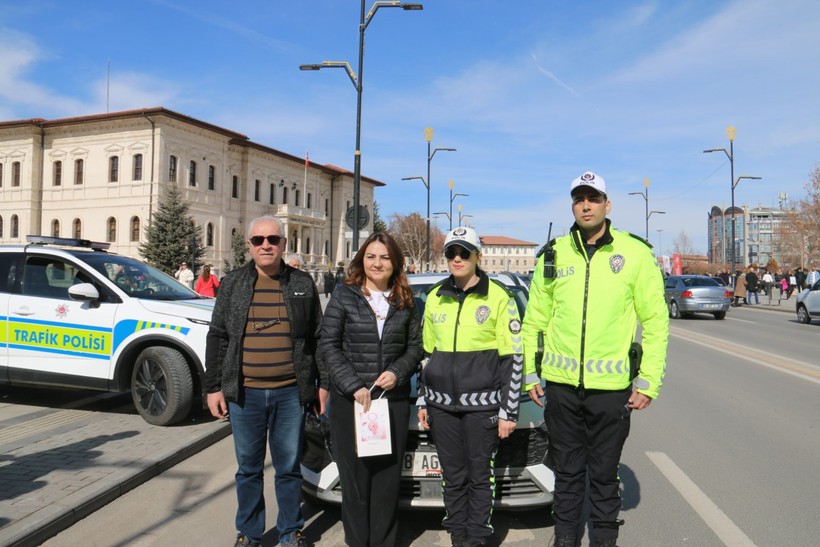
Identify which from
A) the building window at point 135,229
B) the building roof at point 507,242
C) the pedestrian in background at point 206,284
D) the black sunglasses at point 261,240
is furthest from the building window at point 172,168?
the building roof at point 507,242

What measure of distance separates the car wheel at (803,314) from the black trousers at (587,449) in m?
21.4

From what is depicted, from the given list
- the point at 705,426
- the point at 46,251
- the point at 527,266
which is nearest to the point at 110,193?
the point at 46,251

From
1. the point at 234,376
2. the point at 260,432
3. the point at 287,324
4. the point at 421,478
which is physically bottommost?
the point at 421,478

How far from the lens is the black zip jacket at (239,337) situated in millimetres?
3701

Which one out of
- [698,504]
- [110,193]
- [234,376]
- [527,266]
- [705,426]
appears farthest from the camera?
[527,266]

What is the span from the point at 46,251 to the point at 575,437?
638 cm

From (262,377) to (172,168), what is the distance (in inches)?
2146

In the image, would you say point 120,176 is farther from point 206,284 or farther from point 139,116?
point 206,284

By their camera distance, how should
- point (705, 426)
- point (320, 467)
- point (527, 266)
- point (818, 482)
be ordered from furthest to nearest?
1. point (527, 266)
2. point (705, 426)
3. point (818, 482)
4. point (320, 467)

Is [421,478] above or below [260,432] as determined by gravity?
below

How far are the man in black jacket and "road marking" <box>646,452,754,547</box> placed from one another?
2592mm

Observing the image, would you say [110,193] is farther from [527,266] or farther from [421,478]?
[527,266]

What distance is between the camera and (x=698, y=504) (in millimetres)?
4504

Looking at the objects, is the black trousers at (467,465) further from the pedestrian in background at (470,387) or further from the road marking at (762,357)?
the road marking at (762,357)
